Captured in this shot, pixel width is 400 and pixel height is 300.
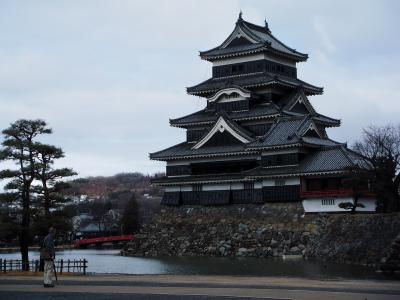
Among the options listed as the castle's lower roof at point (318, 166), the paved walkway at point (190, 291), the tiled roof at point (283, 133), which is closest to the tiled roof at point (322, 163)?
the castle's lower roof at point (318, 166)

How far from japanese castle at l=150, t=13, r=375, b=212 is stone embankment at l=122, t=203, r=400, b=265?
1214 mm

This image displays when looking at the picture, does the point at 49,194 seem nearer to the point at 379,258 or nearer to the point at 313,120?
the point at 379,258

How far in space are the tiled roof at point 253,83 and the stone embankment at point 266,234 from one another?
1098 cm

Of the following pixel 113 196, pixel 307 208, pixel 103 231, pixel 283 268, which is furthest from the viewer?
pixel 113 196

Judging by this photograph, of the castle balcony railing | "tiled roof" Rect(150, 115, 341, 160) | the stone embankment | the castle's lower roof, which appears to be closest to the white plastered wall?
the castle balcony railing

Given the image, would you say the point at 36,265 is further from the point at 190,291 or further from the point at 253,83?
the point at 253,83

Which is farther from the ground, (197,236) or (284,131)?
(284,131)

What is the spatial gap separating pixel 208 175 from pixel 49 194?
71.1 ft

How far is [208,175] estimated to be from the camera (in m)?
57.2

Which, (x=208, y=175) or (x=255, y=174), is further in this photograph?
(x=208, y=175)

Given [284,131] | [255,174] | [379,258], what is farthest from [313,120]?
[379,258]

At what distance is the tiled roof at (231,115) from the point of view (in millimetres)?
56094

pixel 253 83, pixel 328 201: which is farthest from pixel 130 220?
pixel 328 201

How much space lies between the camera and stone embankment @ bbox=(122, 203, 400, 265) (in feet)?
135
